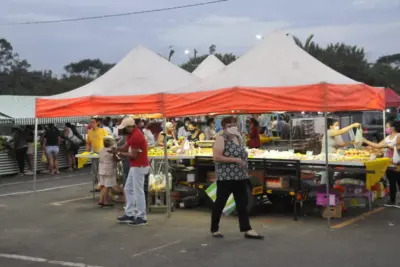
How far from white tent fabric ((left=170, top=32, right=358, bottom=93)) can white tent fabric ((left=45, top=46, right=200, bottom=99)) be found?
106cm

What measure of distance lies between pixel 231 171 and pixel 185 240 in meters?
1.29

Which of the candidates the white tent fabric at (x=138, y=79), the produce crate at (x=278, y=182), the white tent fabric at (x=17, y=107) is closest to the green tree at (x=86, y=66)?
the white tent fabric at (x=17, y=107)

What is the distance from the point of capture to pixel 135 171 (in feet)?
29.3

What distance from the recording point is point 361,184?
9969 mm

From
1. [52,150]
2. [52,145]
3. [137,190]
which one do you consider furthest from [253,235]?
[52,150]

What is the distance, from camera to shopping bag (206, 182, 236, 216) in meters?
9.55

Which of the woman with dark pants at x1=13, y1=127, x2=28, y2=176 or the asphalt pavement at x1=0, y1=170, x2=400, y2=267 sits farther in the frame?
the woman with dark pants at x1=13, y1=127, x2=28, y2=176

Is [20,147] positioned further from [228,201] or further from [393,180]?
[393,180]

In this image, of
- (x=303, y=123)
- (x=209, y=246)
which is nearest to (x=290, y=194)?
(x=209, y=246)

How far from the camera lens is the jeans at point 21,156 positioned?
17.6 meters

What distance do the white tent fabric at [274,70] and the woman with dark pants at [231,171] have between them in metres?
1.70

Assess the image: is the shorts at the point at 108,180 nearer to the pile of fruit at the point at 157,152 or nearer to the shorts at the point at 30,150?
the pile of fruit at the point at 157,152

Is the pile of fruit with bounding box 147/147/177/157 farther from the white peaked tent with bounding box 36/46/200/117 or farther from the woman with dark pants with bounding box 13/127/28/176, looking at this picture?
the woman with dark pants with bounding box 13/127/28/176

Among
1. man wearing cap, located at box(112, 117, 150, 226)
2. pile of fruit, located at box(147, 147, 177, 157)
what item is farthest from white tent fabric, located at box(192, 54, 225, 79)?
man wearing cap, located at box(112, 117, 150, 226)
